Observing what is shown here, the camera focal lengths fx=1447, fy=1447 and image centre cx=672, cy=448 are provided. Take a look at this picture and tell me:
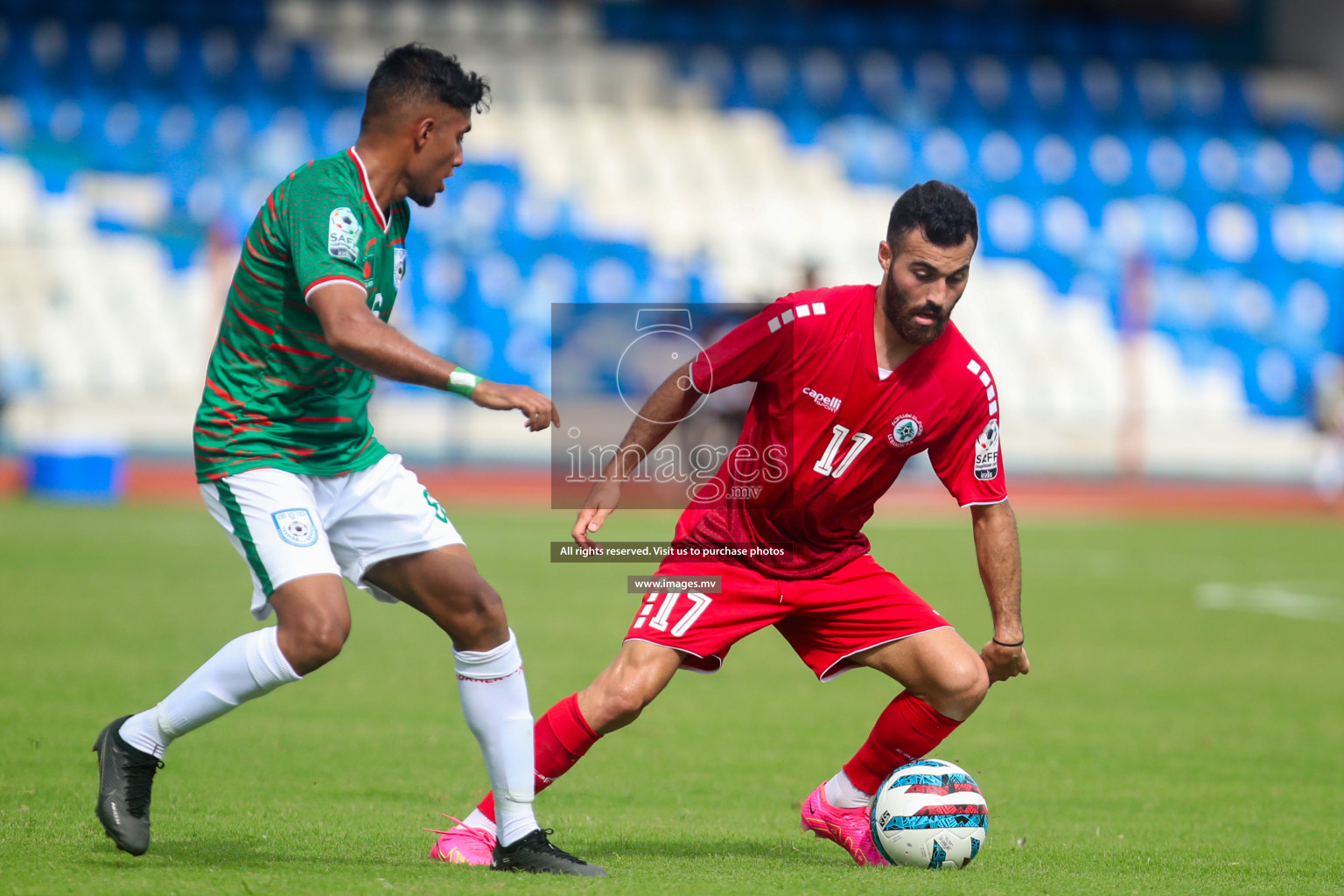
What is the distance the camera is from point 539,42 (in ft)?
90.9

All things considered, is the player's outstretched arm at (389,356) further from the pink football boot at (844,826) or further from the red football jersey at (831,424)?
the pink football boot at (844,826)

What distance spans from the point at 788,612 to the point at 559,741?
84cm

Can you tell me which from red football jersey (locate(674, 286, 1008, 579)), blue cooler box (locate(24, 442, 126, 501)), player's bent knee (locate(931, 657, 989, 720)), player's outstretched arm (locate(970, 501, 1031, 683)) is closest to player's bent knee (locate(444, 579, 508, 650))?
red football jersey (locate(674, 286, 1008, 579))

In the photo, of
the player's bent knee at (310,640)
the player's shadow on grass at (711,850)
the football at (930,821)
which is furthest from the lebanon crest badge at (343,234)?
the football at (930,821)

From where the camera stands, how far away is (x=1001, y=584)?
4.69 metres

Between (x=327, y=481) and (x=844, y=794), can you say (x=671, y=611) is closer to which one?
(x=844, y=794)

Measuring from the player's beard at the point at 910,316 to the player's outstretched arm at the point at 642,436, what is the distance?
2.20ft

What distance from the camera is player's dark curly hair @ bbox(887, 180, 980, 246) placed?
439 cm

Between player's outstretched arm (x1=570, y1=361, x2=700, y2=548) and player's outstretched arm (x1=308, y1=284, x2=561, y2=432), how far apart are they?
648mm

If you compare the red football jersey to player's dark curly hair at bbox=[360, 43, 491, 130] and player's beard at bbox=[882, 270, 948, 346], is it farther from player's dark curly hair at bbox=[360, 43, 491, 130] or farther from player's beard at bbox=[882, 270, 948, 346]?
player's dark curly hair at bbox=[360, 43, 491, 130]

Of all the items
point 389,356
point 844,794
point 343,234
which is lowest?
point 844,794

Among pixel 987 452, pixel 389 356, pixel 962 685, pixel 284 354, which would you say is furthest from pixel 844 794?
pixel 284 354

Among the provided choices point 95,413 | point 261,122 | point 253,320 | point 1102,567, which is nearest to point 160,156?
point 261,122

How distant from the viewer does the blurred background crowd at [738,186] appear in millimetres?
20750
